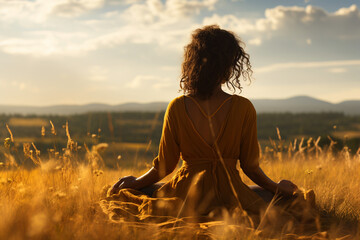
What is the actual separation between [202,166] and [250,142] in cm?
48

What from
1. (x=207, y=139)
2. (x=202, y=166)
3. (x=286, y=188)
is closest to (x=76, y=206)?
(x=202, y=166)

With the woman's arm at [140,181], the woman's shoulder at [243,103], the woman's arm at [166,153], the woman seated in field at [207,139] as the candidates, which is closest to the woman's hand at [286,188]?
the woman seated in field at [207,139]

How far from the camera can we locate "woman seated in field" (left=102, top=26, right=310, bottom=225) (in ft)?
9.89

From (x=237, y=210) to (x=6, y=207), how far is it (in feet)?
5.94

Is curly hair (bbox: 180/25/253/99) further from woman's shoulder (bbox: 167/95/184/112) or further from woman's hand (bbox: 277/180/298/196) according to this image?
woman's hand (bbox: 277/180/298/196)

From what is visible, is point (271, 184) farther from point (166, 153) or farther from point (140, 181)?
point (140, 181)

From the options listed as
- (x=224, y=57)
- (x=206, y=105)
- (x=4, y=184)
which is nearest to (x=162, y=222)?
(x=206, y=105)

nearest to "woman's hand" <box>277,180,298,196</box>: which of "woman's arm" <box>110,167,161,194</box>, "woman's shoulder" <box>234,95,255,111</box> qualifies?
"woman's shoulder" <box>234,95,255,111</box>

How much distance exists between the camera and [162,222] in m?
2.93

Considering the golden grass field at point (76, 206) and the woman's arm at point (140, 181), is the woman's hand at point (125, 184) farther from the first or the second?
the golden grass field at point (76, 206)

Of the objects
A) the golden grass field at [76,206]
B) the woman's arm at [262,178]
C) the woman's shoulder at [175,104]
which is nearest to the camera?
the golden grass field at [76,206]

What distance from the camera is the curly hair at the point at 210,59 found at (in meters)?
2.99

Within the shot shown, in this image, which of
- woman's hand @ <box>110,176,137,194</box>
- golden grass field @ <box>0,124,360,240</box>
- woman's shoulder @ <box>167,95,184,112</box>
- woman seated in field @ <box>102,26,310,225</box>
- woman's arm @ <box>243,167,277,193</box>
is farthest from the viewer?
woman's hand @ <box>110,176,137,194</box>

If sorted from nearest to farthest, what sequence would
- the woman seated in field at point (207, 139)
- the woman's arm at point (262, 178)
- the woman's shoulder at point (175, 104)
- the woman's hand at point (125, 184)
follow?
the woman seated in field at point (207, 139)
the woman's shoulder at point (175, 104)
the woman's arm at point (262, 178)
the woman's hand at point (125, 184)
